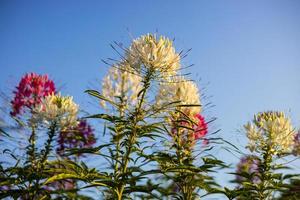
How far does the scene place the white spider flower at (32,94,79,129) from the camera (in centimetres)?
368

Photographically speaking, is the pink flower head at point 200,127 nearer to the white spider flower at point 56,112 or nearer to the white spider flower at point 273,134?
the white spider flower at point 273,134

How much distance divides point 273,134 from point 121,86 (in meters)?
1.79

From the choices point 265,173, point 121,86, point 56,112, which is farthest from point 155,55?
point 265,173

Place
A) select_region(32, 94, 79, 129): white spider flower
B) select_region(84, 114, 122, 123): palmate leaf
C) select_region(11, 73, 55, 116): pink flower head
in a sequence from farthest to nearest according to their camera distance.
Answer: select_region(11, 73, 55, 116): pink flower head → select_region(32, 94, 79, 129): white spider flower → select_region(84, 114, 122, 123): palmate leaf

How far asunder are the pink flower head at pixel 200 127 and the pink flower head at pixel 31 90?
5.66 feet

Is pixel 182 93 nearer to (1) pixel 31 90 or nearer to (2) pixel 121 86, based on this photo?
(2) pixel 121 86

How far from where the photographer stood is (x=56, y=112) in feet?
12.1

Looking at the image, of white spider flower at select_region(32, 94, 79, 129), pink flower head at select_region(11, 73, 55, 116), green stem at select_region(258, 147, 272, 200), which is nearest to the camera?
green stem at select_region(258, 147, 272, 200)

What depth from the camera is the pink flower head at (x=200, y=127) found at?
11.4 feet

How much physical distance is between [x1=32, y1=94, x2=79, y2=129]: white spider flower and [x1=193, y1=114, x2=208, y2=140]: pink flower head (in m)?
1.23

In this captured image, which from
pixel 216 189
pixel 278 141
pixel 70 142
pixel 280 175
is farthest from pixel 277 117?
pixel 70 142

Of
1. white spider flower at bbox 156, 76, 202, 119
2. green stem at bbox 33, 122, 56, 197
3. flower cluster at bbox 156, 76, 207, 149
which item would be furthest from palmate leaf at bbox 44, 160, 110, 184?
white spider flower at bbox 156, 76, 202, 119

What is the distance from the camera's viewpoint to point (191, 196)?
3.29m

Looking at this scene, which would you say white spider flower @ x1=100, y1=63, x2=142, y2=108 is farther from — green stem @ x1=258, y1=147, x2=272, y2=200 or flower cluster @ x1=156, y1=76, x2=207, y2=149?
green stem @ x1=258, y1=147, x2=272, y2=200
